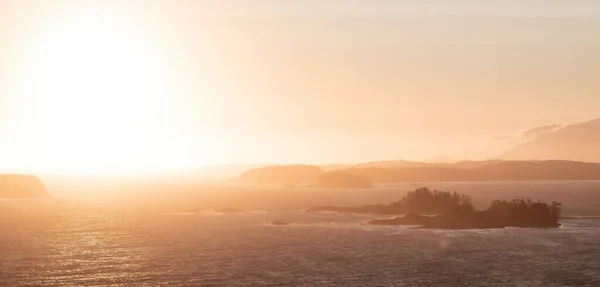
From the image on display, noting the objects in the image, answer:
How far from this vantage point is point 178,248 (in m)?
98.7

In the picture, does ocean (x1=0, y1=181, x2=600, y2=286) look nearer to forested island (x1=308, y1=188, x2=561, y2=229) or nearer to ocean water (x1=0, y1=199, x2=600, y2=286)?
ocean water (x1=0, y1=199, x2=600, y2=286)

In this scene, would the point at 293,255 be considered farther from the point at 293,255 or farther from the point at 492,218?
the point at 492,218

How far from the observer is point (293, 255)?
8962 cm

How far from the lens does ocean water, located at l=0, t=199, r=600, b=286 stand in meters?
72.1

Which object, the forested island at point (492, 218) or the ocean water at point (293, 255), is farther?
the forested island at point (492, 218)

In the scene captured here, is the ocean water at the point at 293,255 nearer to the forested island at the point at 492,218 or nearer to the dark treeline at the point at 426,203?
the forested island at the point at 492,218

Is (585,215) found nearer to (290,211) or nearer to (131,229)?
(290,211)

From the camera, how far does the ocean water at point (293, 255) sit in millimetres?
72062

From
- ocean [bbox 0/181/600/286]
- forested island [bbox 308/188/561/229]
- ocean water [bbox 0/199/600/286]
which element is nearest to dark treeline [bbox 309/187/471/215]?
forested island [bbox 308/188/561/229]

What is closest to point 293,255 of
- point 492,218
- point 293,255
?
point 293,255

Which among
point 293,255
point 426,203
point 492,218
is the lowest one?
point 293,255

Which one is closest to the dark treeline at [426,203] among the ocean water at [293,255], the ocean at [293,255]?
the ocean at [293,255]

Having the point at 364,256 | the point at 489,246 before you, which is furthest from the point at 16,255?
the point at 489,246

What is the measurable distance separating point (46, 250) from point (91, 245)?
7575 millimetres
